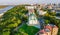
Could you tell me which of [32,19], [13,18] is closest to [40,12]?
[32,19]

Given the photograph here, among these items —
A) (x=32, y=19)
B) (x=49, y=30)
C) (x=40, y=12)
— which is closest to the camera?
(x=49, y=30)

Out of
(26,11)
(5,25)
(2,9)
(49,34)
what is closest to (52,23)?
(49,34)

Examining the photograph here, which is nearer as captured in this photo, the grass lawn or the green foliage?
the grass lawn

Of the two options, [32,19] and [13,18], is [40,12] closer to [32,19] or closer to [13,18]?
[32,19]

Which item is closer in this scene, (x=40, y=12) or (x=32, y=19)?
(x=32, y=19)

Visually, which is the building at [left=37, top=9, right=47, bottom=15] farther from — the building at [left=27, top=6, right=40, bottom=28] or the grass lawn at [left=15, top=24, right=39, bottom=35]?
the grass lawn at [left=15, top=24, right=39, bottom=35]

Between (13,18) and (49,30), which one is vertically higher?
(13,18)

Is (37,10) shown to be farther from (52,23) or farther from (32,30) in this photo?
(32,30)

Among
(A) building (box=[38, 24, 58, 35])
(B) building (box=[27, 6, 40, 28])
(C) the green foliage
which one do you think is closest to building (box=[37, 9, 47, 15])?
(B) building (box=[27, 6, 40, 28])

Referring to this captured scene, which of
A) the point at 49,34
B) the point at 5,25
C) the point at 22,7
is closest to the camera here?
the point at 49,34

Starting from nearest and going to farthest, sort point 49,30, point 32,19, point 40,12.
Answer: point 49,30
point 32,19
point 40,12

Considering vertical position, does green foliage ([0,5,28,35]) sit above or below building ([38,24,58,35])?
above
